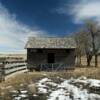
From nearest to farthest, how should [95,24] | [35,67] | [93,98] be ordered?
[93,98], [35,67], [95,24]

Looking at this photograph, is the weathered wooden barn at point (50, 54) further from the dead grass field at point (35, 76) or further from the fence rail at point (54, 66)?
the dead grass field at point (35, 76)

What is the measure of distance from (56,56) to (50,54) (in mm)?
986

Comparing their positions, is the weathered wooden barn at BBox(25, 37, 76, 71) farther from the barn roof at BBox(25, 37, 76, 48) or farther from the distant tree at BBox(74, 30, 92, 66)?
the distant tree at BBox(74, 30, 92, 66)

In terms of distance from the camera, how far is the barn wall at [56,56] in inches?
1511

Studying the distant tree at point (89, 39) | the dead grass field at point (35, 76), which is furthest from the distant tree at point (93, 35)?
the dead grass field at point (35, 76)

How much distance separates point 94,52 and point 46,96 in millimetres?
37346

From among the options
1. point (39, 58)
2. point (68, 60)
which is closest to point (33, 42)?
point (39, 58)

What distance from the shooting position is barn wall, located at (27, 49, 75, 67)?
3838cm

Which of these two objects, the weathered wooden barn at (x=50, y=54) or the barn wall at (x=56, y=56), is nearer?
the weathered wooden barn at (x=50, y=54)

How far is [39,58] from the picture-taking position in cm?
3847

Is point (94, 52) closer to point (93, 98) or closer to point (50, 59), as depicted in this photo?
point (50, 59)

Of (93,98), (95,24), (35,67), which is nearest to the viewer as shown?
(93,98)

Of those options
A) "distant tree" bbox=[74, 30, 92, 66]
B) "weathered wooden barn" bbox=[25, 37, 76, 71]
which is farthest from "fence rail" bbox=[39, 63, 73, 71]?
"distant tree" bbox=[74, 30, 92, 66]

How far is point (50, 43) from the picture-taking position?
38844 millimetres
